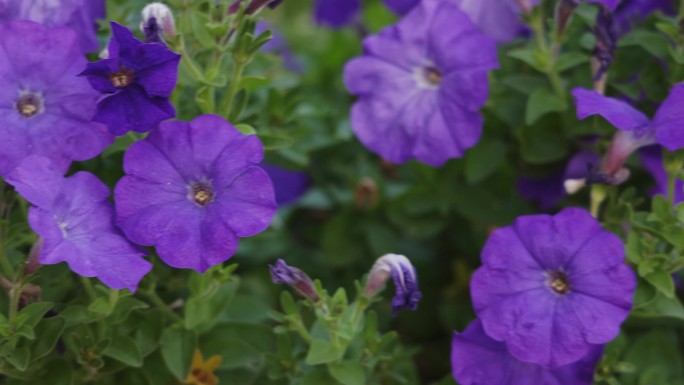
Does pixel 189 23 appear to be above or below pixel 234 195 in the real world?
above

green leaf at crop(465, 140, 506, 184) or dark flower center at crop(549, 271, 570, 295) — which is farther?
green leaf at crop(465, 140, 506, 184)

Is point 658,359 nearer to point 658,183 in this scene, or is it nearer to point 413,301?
point 658,183

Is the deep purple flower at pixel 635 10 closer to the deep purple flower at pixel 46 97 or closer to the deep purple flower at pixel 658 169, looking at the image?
the deep purple flower at pixel 658 169

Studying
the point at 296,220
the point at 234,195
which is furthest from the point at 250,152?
the point at 296,220

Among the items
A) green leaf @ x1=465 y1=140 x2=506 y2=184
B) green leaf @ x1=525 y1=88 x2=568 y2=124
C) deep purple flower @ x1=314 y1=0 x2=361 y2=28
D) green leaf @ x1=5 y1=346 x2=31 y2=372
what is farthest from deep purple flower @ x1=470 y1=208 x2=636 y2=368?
deep purple flower @ x1=314 y1=0 x2=361 y2=28

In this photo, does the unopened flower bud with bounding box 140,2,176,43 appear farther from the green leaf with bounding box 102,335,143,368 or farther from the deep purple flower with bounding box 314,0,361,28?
the deep purple flower with bounding box 314,0,361,28

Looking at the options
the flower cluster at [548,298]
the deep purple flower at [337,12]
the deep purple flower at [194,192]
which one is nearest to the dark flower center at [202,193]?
the deep purple flower at [194,192]
